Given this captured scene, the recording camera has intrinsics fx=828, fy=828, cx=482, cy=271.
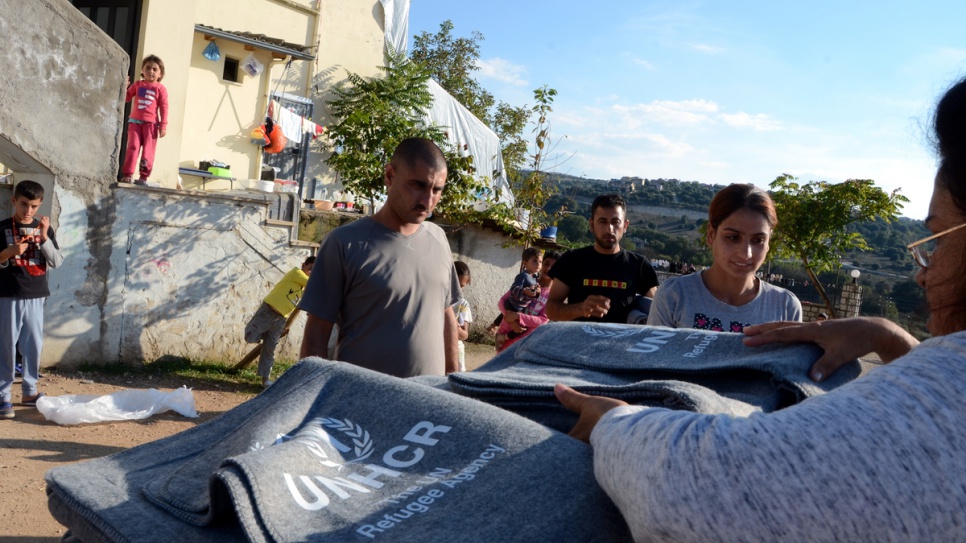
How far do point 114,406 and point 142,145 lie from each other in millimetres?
3853

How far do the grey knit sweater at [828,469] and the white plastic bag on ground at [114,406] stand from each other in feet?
21.2

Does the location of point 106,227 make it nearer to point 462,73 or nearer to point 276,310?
point 276,310

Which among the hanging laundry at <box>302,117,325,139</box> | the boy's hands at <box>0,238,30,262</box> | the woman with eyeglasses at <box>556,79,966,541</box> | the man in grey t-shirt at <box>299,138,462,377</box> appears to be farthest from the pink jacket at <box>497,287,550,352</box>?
the hanging laundry at <box>302,117,325,139</box>

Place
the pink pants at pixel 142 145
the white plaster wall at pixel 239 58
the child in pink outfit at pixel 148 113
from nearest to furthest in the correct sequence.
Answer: the pink pants at pixel 142 145, the child in pink outfit at pixel 148 113, the white plaster wall at pixel 239 58

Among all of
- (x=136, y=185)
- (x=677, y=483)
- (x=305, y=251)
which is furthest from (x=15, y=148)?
(x=677, y=483)

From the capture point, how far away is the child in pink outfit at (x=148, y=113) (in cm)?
940

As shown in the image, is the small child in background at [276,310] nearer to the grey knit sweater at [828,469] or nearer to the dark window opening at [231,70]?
the dark window opening at [231,70]

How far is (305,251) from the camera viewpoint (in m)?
10.0

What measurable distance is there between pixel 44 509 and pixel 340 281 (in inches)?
103

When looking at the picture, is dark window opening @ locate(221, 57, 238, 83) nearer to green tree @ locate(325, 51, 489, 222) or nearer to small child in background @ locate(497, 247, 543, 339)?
green tree @ locate(325, 51, 489, 222)

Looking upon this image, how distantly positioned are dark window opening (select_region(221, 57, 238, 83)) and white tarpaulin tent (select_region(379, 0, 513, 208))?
4833 millimetres

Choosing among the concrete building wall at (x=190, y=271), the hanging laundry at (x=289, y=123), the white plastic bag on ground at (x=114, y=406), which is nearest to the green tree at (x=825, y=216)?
the hanging laundry at (x=289, y=123)

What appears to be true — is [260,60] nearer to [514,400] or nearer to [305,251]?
[305,251]

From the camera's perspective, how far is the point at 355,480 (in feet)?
4.42
